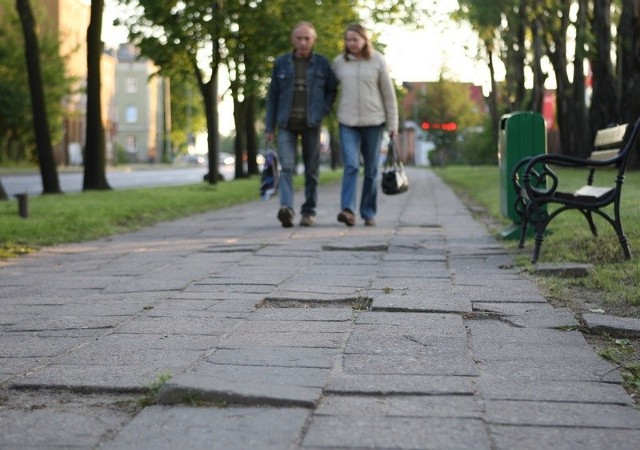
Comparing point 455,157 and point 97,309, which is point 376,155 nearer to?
point 97,309

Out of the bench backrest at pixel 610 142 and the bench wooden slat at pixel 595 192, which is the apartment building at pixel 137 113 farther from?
the bench wooden slat at pixel 595 192

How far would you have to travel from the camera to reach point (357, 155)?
12141mm

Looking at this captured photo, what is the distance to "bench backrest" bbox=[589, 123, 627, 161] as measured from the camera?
28.7 feet

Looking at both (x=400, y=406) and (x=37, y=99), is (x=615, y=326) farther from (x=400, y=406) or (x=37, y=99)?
(x=37, y=99)

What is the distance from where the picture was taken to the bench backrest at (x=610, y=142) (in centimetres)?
874

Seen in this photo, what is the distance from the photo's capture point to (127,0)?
2602 cm

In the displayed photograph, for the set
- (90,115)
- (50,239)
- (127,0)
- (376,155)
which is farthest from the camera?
(127,0)

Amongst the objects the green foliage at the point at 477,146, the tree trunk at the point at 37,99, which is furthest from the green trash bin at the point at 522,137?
the green foliage at the point at 477,146

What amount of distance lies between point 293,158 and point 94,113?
11.1 metres

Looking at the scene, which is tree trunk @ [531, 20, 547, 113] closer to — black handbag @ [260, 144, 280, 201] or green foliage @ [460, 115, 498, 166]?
black handbag @ [260, 144, 280, 201]

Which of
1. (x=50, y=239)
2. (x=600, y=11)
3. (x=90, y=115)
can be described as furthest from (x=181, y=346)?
(x=600, y=11)

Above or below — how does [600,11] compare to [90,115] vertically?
above

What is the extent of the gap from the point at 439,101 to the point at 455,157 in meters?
10.6

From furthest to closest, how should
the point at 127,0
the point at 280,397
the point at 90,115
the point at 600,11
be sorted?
the point at 600,11
the point at 127,0
the point at 90,115
the point at 280,397
